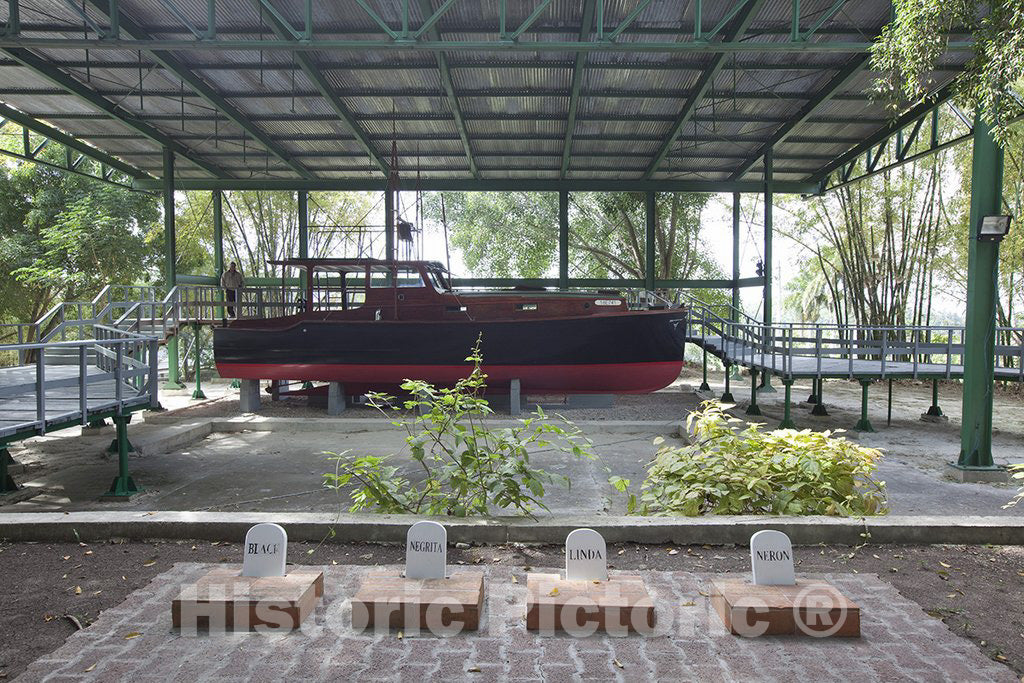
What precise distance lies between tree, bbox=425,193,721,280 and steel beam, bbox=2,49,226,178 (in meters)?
10.5

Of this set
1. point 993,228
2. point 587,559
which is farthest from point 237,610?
point 993,228

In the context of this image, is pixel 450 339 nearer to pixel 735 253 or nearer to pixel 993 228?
pixel 993 228

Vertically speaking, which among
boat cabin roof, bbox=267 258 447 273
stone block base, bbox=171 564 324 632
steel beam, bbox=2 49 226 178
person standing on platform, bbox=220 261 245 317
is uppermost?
steel beam, bbox=2 49 226 178

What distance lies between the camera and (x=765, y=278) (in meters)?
14.0

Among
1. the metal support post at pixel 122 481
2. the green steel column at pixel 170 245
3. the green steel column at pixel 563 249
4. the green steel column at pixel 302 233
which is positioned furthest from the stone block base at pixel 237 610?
the green steel column at pixel 302 233

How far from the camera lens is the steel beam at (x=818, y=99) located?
952cm

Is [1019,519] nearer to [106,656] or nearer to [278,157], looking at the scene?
[106,656]

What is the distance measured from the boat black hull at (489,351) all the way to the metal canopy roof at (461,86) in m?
3.85

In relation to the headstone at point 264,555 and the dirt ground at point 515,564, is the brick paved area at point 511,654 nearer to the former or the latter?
the dirt ground at point 515,564

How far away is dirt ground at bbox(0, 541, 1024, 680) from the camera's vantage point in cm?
247

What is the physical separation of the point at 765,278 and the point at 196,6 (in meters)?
11.6

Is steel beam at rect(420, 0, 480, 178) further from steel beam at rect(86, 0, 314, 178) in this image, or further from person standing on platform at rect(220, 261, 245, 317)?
person standing on platform at rect(220, 261, 245, 317)

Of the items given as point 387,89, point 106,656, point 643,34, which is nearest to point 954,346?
point 643,34

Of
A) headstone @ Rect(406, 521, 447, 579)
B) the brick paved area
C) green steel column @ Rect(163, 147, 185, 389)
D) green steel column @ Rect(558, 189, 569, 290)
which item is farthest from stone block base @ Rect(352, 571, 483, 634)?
green steel column @ Rect(558, 189, 569, 290)
